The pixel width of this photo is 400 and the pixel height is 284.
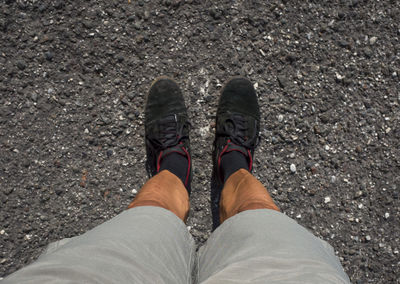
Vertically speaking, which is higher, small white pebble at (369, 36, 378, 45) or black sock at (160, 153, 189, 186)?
small white pebble at (369, 36, 378, 45)

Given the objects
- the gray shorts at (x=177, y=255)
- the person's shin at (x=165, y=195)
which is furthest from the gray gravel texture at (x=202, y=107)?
the gray shorts at (x=177, y=255)

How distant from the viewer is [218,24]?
1.81 metres

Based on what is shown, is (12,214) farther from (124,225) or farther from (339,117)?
(339,117)

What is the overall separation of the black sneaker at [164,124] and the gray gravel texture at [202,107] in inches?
2.3


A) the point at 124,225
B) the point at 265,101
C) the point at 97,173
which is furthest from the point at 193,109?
the point at 124,225

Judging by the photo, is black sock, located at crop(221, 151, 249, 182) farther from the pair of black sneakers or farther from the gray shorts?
the gray shorts

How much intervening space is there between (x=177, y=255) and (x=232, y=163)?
757 mm

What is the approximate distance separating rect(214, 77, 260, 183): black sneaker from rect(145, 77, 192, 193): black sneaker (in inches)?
8.6

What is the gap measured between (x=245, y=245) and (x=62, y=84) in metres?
1.48

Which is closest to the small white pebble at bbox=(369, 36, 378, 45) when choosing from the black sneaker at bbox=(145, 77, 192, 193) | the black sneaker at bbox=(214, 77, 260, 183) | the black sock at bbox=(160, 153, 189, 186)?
the black sneaker at bbox=(214, 77, 260, 183)

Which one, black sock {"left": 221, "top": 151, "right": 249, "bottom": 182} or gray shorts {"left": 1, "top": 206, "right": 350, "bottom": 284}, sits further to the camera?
black sock {"left": 221, "top": 151, "right": 249, "bottom": 182}

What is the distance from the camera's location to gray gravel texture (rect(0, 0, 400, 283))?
5.65ft

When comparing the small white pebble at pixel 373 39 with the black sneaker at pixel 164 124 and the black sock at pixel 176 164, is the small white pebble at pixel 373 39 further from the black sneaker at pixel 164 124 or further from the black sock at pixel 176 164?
the black sock at pixel 176 164

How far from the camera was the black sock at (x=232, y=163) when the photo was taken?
176 cm
